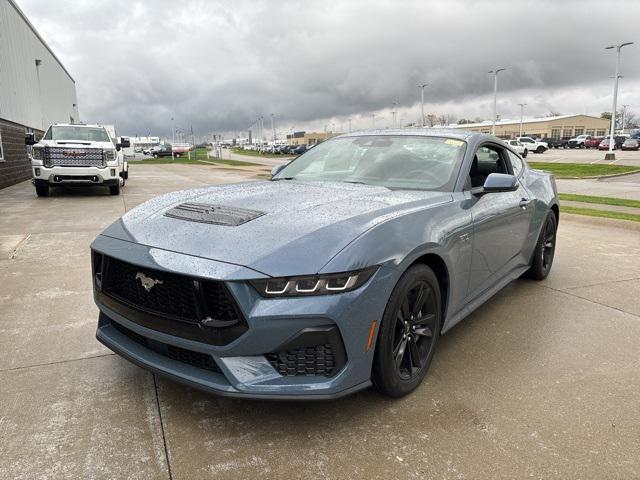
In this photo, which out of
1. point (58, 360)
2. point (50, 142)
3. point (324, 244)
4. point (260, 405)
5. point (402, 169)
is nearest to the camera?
point (324, 244)

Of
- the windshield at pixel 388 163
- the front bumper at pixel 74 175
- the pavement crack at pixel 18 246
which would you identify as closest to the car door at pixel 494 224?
the windshield at pixel 388 163

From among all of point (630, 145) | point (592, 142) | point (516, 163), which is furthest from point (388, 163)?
point (592, 142)

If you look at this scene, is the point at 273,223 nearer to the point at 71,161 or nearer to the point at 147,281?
the point at 147,281

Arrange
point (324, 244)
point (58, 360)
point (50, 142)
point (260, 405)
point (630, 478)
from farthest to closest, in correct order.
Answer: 1. point (50, 142)
2. point (58, 360)
3. point (260, 405)
4. point (324, 244)
5. point (630, 478)

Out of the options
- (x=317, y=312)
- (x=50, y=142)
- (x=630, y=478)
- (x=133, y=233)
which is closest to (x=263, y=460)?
(x=317, y=312)

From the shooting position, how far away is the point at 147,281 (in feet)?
7.82

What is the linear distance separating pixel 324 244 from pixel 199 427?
1.10m

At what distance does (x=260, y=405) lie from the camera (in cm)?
263

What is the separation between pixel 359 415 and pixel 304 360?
1.85ft

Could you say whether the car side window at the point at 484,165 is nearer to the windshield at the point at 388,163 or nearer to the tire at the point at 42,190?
the windshield at the point at 388,163

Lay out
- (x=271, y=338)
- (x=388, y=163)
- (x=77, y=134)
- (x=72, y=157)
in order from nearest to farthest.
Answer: (x=271, y=338), (x=388, y=163), (x=72, y=157), (x=77, y=134)

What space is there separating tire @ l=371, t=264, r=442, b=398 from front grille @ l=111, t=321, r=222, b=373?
80 centimetres

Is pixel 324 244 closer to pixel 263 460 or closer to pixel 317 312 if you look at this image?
pixel 317 312

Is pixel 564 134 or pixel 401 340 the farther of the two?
pixel 564 134
